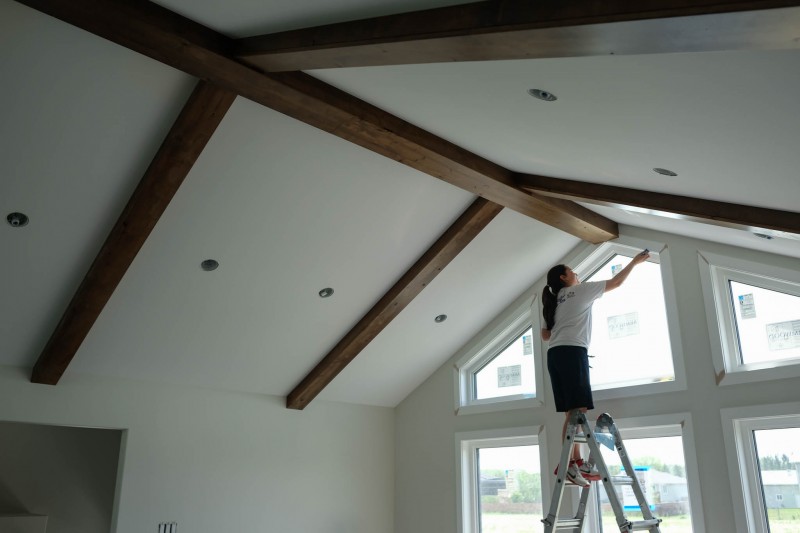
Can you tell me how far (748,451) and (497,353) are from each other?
2.45 meters

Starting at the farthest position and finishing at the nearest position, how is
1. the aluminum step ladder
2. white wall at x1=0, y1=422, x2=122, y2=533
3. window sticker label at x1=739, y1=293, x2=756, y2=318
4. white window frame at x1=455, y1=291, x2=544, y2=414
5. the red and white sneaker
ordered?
Result: white wall at x1=0, y1=422, x2=122, y2=533 < white window frame at x1=455, y1=291, x2=544, y2=414 < window sticker label at x1=739, y1=293, x2=756, y2=318 < the red and white sneaker < the aluminum step ladder

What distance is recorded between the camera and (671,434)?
5.06 metres

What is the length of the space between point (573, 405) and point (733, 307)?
1.58 metres

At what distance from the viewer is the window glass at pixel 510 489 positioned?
5.86m

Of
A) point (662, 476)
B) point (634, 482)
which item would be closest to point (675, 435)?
point (662, 476)

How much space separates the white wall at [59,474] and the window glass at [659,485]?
494cm

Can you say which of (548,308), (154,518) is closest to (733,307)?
(548,308)

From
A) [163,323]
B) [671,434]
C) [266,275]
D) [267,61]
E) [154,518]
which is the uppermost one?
[267,61]

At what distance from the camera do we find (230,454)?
589cm

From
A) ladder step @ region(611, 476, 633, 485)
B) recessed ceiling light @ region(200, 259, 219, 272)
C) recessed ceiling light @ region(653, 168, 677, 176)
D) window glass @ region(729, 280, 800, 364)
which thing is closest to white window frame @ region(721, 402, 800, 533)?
window glass @ region(729, 280, 800, 364)

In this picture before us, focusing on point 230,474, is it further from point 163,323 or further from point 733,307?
point 733,307

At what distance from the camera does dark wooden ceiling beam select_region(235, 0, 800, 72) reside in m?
1.86

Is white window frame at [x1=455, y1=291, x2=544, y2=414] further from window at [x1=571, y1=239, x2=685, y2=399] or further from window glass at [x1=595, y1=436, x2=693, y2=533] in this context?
window glass at [x1=595, y1=436, x2=693, y2=533]

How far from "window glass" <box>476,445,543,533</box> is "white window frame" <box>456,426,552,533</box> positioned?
5 cm
